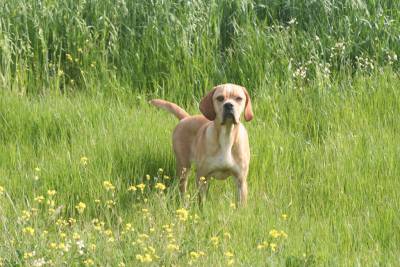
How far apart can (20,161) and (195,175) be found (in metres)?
1.38

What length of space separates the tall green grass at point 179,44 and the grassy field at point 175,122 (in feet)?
0.06

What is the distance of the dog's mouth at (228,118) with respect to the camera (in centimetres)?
682

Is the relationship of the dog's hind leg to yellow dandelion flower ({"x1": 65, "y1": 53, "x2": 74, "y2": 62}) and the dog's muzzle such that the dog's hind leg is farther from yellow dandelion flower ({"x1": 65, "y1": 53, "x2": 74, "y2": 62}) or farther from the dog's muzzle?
yellow dandelion flower ({"x1": 65, "y1": 53, "x2": 74, "y2": 62})

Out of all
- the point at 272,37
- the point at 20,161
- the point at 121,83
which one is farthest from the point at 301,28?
the point at 20,161

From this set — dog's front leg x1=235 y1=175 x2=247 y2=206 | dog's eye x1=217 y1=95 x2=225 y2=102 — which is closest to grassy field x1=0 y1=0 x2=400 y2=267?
dog's front leg x1=235 y1=175 x2=247 y2=206

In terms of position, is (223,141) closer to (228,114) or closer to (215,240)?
(228,114)

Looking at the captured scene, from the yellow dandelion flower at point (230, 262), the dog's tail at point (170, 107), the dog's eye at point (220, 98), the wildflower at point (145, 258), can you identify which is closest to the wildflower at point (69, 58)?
the dog's tail at point (170, 107)

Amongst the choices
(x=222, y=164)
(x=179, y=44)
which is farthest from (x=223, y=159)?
(x=179, y=44)

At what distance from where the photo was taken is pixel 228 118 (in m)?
6.84

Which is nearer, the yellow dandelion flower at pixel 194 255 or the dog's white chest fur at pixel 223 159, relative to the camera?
the yellow dandelion flower at pixel 194 255

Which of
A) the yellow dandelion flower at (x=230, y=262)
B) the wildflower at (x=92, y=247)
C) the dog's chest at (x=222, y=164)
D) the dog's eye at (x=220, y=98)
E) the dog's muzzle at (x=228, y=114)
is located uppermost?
the dog's eye at (x=220, y=98)

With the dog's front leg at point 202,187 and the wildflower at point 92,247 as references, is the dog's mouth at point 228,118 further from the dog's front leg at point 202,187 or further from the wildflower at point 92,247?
the wildflower at point 92,247

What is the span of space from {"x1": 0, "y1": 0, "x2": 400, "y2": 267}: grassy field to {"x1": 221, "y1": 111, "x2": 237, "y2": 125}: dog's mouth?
596mm

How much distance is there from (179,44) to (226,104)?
2.21 m
